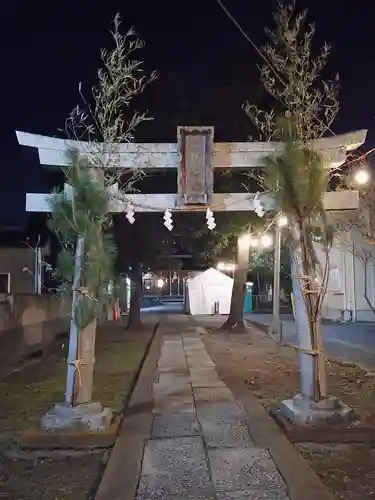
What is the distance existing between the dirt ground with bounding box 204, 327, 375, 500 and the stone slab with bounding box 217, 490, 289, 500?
0.50 meters

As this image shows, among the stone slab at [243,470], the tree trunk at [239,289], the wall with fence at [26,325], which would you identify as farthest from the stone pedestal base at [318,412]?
the tree trunk at [239,289]

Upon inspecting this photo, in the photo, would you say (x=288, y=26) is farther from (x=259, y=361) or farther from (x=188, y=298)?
(x=188, y=298)

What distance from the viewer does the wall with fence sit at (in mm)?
11461

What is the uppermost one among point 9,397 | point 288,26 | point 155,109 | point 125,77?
point 155,109

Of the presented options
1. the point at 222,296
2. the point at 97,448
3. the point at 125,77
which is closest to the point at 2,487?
the point at 97,448

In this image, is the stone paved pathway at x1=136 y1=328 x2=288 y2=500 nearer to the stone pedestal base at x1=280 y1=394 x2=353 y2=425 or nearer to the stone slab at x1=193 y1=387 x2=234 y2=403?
the stone slab at x1=193 y1=387 x2=234 y2=403

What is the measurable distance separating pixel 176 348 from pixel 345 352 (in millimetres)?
4561

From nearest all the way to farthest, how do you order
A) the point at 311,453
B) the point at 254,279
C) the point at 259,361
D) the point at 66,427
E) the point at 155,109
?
the point at 311,453, the point at 66,427, the point at 259,361, the point at 155,109, the point at 254,279

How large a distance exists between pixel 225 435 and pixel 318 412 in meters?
1.09

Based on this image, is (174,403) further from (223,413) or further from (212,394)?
(223,413)

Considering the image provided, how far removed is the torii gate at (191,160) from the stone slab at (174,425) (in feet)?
8.82

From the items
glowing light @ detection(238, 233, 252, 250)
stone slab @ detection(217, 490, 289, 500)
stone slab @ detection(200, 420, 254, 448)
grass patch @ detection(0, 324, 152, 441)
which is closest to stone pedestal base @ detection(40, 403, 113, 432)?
grass patch @ detection(0, 324, 152, 441)

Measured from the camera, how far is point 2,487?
4617 mm

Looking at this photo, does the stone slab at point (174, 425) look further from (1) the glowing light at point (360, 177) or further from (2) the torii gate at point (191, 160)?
(1) the glowing light at point (360, 177)
